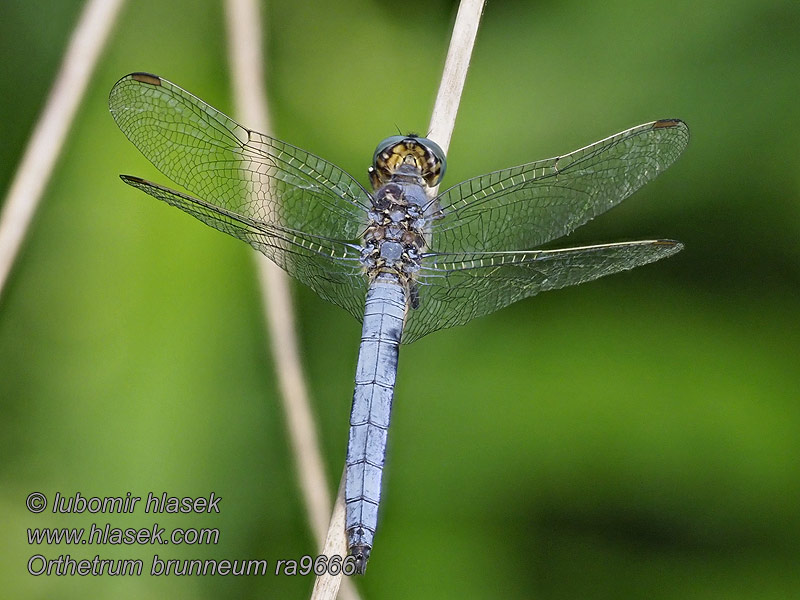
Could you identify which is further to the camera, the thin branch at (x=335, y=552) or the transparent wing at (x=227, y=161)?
the transparent wing at (x=227, y=161)

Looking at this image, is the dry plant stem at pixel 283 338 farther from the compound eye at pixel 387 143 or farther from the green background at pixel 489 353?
the compound eye at pixel 387 143

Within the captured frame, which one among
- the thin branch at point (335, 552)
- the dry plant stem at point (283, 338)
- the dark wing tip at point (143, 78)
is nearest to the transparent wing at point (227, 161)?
the dark wing tip at point (143, 78)

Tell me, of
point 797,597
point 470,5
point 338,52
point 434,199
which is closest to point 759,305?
point 797,597

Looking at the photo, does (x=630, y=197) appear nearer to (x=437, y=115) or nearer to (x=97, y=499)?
(x=437, y=115)

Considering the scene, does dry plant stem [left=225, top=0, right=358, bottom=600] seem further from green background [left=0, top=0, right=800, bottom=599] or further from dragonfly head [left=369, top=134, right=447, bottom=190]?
dragonfly head [left=369, top=134, right=447, bottom=190]

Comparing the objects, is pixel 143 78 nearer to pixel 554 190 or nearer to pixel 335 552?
pixel 554 190
